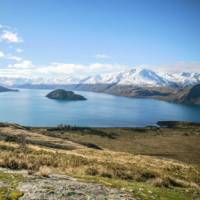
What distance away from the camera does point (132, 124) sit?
7603 inches

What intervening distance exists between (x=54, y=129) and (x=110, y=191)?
134 metres

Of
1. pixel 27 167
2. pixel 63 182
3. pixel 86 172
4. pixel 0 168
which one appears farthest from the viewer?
pixel 86 172

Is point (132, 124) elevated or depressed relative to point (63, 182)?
depressed

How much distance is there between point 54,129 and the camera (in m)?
145

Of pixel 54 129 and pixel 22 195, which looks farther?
pixel 54 129

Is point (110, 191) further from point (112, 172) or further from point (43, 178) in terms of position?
point (112, 172)

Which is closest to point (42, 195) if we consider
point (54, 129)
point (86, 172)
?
point (86, 172)

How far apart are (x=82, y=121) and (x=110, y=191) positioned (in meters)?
185

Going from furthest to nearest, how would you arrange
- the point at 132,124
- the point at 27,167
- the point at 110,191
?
the point at 132,124, the point at 27,167, the point at 110,191

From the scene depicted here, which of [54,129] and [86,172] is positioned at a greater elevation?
[86,172]

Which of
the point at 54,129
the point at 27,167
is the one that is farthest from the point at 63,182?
the point at 54,129

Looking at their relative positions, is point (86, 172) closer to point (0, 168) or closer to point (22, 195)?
point (0, 168)

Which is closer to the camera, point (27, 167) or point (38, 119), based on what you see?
point (27, 167)

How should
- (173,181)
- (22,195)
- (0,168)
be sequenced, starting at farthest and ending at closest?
(173,181) → (0,168) → (22,195)
